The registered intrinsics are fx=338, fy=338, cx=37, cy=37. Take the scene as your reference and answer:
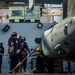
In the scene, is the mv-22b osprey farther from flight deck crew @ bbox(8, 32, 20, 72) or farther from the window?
the window

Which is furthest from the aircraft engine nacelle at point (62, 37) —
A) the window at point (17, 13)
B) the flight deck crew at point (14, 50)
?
the window at point (17, 13)

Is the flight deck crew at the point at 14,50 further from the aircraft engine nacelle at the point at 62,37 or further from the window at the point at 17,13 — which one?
the window at the point at 17,13

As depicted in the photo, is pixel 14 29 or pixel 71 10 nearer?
pixel 71 10

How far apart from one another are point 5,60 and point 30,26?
215cm

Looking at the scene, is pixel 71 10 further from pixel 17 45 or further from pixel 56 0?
pixel 56 0

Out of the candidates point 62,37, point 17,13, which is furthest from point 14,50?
point 17,13

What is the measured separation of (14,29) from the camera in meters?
16.2

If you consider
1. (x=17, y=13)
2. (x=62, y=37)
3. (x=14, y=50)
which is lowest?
(x=14, y=50)

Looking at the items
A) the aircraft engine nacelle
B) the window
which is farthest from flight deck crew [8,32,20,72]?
the window

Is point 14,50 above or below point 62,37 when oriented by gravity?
below

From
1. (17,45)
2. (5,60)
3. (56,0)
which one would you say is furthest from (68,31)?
(5,60)

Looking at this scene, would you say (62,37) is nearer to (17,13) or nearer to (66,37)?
(66,37)

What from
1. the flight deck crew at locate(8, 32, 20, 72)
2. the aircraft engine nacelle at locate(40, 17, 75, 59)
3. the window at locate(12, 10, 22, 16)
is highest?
the window at locate(12, 10, 22, 16)

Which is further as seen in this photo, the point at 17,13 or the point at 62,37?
the point at 17,13
